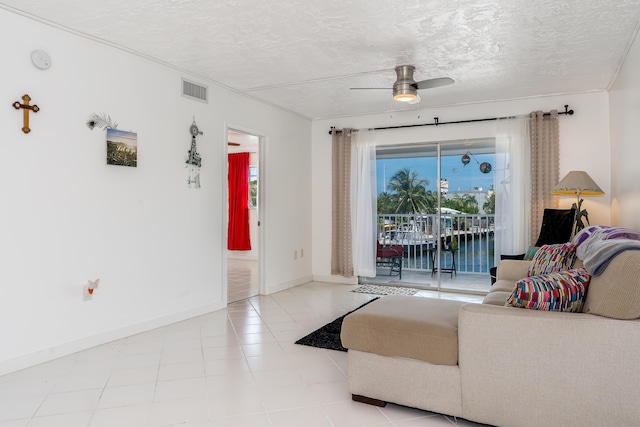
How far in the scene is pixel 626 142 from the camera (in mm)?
3680

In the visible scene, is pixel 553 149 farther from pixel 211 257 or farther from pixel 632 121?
pixel 211 257

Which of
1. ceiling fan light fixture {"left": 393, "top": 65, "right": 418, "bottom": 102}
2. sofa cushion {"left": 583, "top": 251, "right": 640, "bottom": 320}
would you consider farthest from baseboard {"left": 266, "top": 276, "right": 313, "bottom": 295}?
sofa cushion {"left": 583, "top": 251, "right": 640, "bottom": 320}

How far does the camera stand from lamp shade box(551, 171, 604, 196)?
14.3ft

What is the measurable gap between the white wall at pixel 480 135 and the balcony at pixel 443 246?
91cm

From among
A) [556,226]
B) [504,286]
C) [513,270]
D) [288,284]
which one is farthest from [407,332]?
[288,284]

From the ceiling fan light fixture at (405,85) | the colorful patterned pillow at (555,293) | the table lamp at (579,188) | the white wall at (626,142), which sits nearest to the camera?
the colorful patterned pillow at (555,293)

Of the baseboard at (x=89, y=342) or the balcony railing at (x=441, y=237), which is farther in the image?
the balcony railing at (x=441, y=237)

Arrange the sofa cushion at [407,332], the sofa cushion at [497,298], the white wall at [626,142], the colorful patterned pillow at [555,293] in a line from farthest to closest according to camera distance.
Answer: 1. the white wall at [626,142]
2. the sofa cushion at [497,298]
3. the sofa cushion at [407,332]
4. the colorful patterned pillow at [555,293]

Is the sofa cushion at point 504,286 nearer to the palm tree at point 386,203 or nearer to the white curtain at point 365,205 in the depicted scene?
the white curtain at point 365,205

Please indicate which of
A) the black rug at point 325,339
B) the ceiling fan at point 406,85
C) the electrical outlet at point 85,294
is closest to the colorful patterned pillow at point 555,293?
the black rug at point 325,339

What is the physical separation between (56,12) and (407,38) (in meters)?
2.58

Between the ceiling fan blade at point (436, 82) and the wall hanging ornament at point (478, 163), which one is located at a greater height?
the ceiling fan blade at point (436, 82)

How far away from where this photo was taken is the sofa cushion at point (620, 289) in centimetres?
174

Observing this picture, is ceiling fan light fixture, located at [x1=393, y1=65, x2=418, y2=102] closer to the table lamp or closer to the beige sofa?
the table lamp
